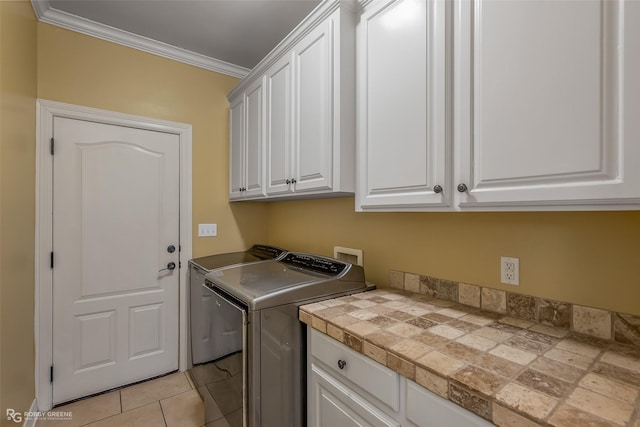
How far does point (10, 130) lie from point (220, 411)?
173 centimetres

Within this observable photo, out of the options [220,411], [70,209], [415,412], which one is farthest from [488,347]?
[70,209]

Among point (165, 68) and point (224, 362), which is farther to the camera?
point (165, 68)

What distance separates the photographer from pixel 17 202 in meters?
1.52

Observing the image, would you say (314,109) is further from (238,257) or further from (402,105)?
(238,257)

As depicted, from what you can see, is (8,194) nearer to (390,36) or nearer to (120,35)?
(120,35)

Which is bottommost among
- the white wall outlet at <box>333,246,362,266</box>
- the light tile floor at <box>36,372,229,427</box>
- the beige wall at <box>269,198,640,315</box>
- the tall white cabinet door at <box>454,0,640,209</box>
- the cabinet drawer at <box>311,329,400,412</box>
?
the light tile floor at <box>36,372,229,427</box>

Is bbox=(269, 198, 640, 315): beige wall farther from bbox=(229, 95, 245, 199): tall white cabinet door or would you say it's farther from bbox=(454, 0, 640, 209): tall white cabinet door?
bbox=(229, 95, 245, 199): tall white cabinet door

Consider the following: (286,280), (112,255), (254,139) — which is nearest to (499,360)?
(286,280)

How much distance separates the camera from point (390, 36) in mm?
1282

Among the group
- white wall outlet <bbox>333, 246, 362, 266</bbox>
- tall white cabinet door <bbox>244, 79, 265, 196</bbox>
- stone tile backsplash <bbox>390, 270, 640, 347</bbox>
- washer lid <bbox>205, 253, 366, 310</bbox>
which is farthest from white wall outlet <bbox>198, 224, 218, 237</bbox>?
stone tile backsplash <bbox>390, 270, 640, 347</bbox>

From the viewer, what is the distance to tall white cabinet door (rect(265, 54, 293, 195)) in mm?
1780

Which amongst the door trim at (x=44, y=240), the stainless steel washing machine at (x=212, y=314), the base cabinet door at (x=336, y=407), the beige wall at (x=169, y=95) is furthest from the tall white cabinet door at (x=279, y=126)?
the door trim at (x=44, y=240)

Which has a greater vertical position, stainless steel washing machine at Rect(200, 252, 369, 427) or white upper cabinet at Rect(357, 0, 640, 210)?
white upper cabinet at Rect(357, 0, 640, 210)

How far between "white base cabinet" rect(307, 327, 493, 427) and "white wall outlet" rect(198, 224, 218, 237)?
1577 mm
